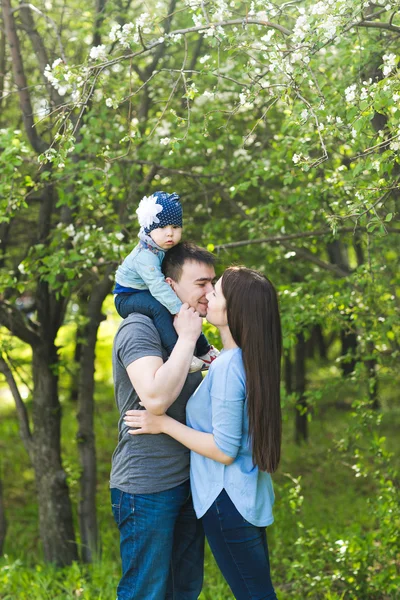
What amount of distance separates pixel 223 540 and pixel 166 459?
35 cm

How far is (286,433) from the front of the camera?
10039mm

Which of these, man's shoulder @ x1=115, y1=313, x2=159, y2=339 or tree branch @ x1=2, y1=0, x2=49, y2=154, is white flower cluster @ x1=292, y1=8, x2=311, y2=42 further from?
tree branch @ x1=2, y1=0, x2=49, y2=154

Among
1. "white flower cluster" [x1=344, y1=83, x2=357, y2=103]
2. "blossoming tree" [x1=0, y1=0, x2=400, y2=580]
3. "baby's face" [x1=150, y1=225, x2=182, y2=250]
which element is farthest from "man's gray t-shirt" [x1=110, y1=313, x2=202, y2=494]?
"white flower cluster" [x1=344, y1=83, x2=357, y2=103]

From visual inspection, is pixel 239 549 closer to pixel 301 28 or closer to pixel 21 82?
pixel 301 28

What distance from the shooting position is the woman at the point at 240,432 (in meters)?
2.54

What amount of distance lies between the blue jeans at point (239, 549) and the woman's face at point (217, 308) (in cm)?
60

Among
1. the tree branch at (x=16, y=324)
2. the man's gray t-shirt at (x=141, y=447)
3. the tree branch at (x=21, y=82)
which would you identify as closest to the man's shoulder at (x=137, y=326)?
the man's gray t-shirt at (x=141, y=447)

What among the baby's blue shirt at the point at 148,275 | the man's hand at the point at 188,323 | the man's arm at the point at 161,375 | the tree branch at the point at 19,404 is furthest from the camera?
the tree branch at the point at 19,404

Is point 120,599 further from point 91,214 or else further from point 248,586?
point 91,214

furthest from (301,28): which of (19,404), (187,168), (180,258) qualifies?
(19,404)

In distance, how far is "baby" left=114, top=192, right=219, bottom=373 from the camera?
2.73 m

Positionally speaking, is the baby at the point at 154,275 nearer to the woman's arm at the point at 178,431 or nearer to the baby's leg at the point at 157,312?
the baby's leg at the point at 157,312

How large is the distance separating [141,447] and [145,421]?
0.45 ft

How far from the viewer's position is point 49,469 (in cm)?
533
